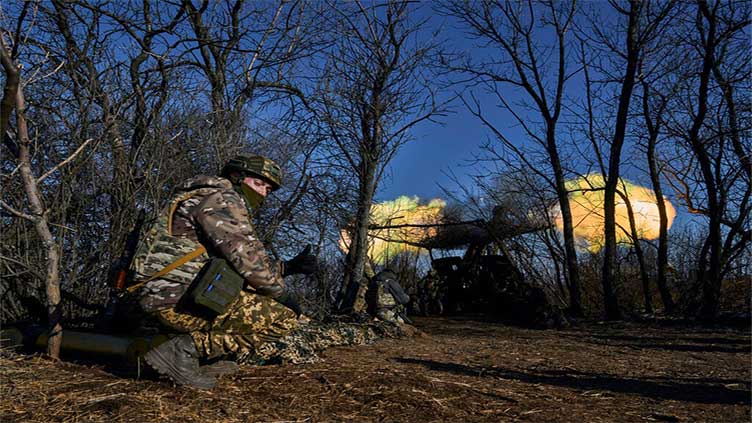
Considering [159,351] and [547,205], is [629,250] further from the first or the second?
[159,351]

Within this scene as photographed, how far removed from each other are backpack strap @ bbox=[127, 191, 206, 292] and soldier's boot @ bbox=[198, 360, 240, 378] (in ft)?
2.40

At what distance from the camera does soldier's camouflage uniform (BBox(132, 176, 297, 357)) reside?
3750mm

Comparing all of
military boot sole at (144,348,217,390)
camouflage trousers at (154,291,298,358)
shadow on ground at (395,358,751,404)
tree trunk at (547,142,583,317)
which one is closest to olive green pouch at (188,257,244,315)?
camouflage trousers at (154,291,298,358)

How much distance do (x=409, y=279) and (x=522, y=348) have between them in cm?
690

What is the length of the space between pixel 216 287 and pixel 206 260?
292mm

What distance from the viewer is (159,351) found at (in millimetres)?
3668

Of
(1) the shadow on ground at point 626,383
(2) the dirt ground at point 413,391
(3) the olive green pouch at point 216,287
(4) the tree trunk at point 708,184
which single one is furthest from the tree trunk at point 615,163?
(3) the olive green pouch at point 216,287

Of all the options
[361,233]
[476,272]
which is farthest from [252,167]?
[476,272]

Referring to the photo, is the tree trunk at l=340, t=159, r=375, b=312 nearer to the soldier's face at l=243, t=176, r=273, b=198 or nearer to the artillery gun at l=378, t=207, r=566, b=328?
the artillery gun at l=378, t=207, r=566, b=328

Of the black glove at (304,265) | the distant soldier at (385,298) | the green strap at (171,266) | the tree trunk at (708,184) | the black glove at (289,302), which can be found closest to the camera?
the green strap at (171,266)

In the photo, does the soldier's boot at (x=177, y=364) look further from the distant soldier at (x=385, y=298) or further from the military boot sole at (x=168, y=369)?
the distant soldier at (x=385, y=298)

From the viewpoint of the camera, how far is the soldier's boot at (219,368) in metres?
4.07

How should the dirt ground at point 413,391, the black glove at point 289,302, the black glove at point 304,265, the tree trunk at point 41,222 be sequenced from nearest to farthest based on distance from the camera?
1. the dirt ground at point 413,391
2. the tree trunk at point 41,222
3. the black glove at point 289,302
4. the black glove at point 304,265

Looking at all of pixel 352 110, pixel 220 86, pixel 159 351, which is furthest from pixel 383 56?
pixel 159 351
